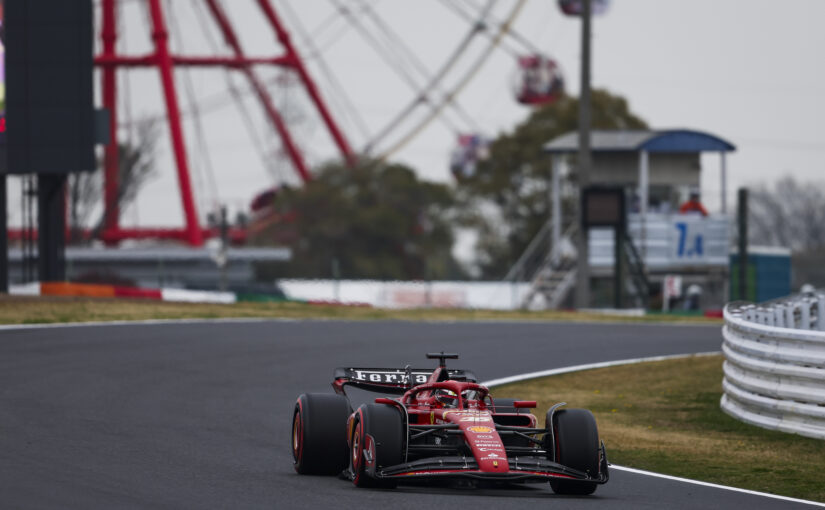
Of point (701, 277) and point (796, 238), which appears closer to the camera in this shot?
point (701, 277)

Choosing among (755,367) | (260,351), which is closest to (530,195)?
(260,351)

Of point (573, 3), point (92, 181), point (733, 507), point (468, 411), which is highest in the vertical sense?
point (573, 3)

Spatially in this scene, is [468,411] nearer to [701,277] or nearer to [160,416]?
[160,416]

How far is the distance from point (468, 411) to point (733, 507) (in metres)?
1.87

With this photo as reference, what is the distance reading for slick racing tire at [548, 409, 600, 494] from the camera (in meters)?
9.87

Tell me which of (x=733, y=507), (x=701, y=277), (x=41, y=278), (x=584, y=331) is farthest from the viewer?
(x=701, y=277)

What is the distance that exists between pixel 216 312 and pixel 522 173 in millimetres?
41000

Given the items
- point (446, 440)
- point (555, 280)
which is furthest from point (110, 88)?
point (446, 440)

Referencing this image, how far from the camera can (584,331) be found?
27125 mm

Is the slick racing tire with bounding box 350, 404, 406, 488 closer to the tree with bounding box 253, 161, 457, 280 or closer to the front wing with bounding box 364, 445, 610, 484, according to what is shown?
the front wing with bounding box 364, 445, 610, 484

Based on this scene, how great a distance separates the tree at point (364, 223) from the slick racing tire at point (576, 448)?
59.9m

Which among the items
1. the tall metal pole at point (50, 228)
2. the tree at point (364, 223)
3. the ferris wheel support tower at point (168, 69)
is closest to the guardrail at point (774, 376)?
the tall metal pole at point (50, 228)

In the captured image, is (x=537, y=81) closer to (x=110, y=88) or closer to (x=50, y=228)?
(x=110, y=88)

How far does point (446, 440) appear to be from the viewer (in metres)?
9.99
